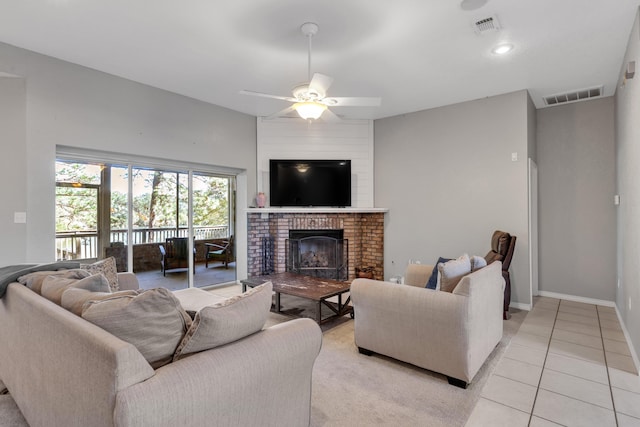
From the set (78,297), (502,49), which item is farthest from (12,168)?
(502,49)

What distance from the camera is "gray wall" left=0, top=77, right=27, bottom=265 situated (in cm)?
319

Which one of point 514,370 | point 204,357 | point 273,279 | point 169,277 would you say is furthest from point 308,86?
point 169,277

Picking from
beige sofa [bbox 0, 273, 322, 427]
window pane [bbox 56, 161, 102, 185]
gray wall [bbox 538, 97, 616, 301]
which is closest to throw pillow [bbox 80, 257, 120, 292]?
beige sofa [bbox 0, 273, 322, 427]

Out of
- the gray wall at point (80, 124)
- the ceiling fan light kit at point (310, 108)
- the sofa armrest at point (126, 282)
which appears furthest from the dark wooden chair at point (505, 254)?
the gray wall at point (80, 124)

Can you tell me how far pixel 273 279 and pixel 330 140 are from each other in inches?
106

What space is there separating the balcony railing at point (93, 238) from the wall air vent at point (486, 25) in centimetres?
435

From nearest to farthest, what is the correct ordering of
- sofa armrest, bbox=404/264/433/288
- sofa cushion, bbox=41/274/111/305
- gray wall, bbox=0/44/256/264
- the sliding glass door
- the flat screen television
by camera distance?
Result: 1. sofa cushion, bbox=41/274/111/305
2. gray wall, bbox=0/44/256/264
3. sofa armrest, bbox=404/264/433/288
4. the sliding glass door
5. the flat screen television

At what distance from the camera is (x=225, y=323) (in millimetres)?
1375

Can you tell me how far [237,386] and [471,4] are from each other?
9.93ft

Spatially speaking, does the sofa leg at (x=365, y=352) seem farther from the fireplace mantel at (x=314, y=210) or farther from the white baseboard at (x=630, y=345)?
the fireplace mantel at (x=314, y=210)

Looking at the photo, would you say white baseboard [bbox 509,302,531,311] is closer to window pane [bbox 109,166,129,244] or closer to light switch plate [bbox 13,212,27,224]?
window pane [bbox 109,166,129,244]

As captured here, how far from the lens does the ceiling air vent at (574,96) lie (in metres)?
4.18

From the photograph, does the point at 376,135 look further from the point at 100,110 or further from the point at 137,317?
the point at 137,317

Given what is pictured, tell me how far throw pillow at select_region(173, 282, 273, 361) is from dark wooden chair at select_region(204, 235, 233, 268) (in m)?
3.95
